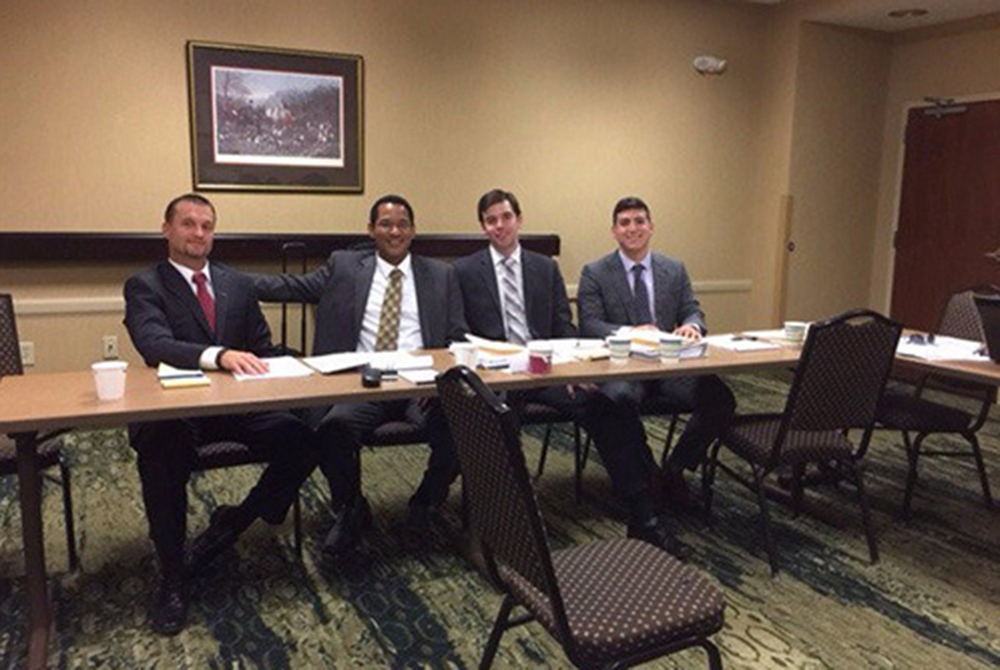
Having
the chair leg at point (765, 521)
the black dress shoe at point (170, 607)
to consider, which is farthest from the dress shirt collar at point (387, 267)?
the chair leg at point (765, 521)

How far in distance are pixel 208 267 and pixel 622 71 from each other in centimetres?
337

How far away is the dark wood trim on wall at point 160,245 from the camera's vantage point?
392cm

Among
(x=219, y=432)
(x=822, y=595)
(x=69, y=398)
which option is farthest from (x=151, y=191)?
(x=822, y=595)

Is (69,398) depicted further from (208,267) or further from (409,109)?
(409,109)

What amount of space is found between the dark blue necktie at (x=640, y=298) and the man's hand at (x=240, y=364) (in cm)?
160

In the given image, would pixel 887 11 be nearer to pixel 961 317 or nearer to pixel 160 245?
pixel 961 317

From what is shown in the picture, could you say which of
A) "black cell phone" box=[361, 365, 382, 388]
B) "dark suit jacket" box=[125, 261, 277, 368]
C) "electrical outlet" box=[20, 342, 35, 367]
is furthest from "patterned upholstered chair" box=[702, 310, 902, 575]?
"electrical outlet" box=[20, 342, 35, 367]

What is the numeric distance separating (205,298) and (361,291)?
1.94ft

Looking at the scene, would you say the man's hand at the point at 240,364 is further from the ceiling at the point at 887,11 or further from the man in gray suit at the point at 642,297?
the ceiling at the point at 887,11

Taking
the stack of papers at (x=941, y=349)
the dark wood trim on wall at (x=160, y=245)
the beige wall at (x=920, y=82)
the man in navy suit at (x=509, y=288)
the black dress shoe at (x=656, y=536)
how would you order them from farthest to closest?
1. the beige wall at (x=920, y=82)
2. the dark wood trim on wall at (x=160, y=245)
3. the man in navy suit at (x=509, y=288)
4. the stack of papers at (x=941, y=349)
5. the black dress shoe at (x=656, y=536)

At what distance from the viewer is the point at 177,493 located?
7.67ft

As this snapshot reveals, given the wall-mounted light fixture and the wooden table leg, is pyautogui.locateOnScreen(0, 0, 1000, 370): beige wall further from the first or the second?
the wooden table leg

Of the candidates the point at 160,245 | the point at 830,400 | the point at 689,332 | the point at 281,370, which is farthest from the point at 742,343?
the point at 160,245

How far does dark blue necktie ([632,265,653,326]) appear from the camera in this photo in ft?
11.2
